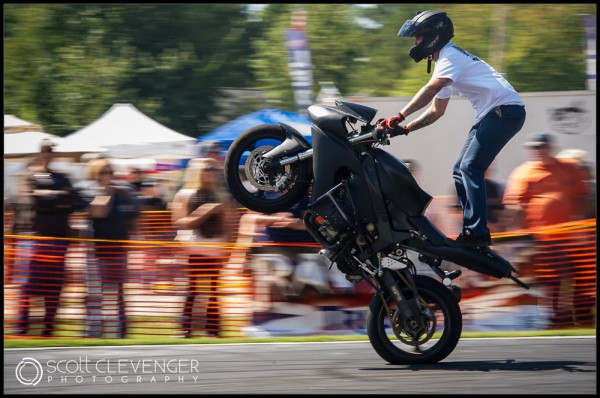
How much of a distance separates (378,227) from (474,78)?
47.5 inches

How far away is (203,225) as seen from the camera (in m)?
8.98

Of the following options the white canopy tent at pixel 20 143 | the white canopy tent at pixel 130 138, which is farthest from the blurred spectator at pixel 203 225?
the white canopy tent at pixel 20 143

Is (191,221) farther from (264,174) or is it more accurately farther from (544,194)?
(544,194)

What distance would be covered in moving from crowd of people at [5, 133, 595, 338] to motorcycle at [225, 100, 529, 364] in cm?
224

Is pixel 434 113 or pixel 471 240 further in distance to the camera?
pixel 434 113

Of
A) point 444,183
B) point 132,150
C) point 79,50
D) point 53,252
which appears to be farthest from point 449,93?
point 79,50

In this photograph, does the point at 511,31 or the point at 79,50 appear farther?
the point at 79,50

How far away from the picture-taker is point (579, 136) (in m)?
11.8

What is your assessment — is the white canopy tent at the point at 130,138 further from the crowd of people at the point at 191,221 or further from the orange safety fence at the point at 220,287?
the orange safety fence at the point at 220,287

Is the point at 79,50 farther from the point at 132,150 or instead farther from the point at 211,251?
the point at 211,251

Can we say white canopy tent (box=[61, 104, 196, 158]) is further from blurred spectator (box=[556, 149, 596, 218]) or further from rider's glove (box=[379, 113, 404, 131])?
rider's glove (box=[379, 113, 404, 131])

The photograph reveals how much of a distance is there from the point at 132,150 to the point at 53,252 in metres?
6.97

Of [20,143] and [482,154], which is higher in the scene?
[482,154]

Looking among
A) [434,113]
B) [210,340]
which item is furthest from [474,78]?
[210,340]
